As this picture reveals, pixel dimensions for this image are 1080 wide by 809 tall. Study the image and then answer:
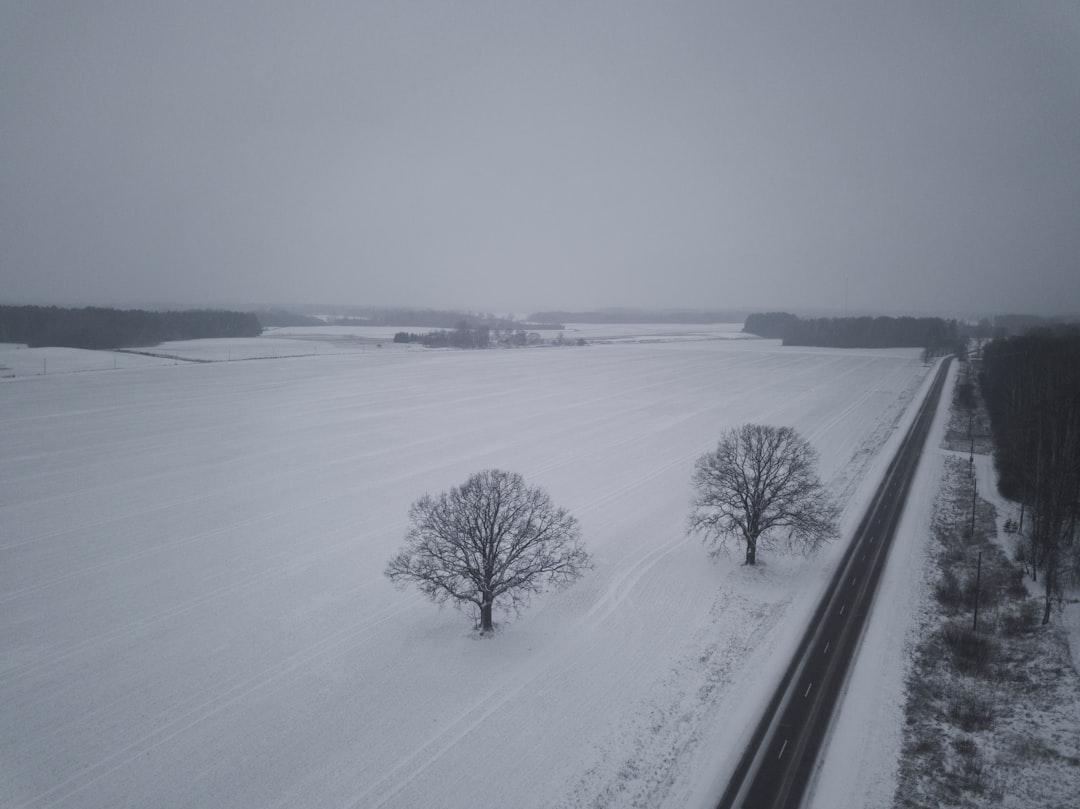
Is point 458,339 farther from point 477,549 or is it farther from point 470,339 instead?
point 477,549

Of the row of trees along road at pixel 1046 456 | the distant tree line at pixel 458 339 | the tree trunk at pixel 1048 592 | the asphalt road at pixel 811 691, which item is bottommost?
the asphalt road at pixel 811 691

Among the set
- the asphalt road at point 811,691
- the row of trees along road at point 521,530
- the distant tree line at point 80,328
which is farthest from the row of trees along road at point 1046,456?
the distant tree line at point 80,328

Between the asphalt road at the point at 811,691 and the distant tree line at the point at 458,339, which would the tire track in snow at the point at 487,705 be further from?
the distant tree line at the point at 458,339

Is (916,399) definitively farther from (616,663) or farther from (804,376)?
(616,663)

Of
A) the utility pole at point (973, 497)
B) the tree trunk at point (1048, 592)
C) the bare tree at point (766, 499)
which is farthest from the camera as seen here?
the utility pole at point (973, 497)

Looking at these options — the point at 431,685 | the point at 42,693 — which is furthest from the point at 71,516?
the point at 431,685

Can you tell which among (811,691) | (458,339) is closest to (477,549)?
(811,691)

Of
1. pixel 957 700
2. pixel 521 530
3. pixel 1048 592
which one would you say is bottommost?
pixel 957 700
